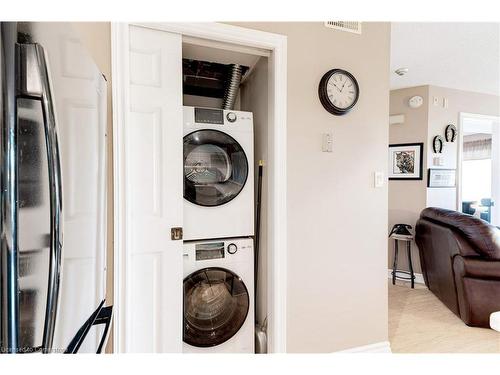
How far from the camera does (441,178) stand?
3.93m

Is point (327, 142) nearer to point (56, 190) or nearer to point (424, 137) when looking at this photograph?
point (56, 190)

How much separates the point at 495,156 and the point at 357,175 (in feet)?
14.0

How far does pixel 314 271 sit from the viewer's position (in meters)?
1.91

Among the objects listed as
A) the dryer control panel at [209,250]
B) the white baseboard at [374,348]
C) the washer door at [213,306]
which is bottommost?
the white baseboard at [374,348]

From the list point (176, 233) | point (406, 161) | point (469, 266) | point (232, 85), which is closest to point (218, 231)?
point (176, 233)

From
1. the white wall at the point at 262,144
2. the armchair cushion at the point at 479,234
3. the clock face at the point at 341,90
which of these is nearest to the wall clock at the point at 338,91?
the clock face at the point at 341,90

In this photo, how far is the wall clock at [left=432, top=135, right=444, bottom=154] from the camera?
3844 mm

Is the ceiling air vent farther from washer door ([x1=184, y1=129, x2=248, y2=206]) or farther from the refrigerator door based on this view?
the refrigerator door

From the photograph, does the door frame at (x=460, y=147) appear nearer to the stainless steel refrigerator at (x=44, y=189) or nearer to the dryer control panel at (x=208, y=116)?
the dryer control panel at (x=208, y=116)

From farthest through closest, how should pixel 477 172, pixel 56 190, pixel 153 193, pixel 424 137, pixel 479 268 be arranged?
pixel 477 172
pixel 424 137
pixel 479 268
pixel 153 193
pixel 56 190

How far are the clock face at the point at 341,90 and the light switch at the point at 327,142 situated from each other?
21 centimetres

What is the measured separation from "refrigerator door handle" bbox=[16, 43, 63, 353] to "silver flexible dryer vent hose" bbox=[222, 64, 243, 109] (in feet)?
6.05

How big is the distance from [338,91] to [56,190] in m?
1.80

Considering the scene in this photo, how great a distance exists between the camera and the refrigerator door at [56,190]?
1.73ft
